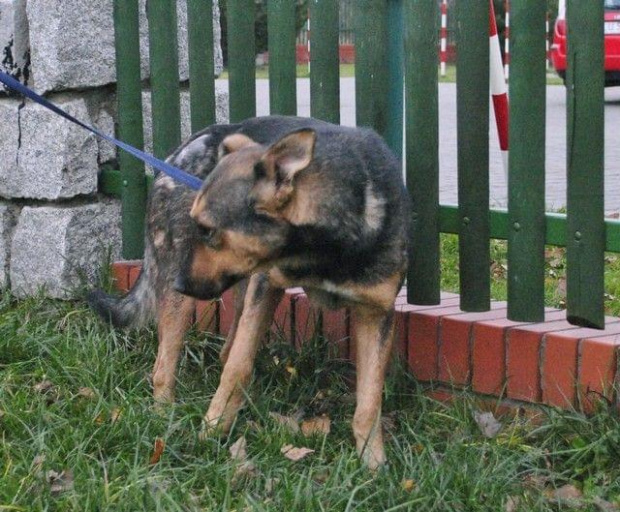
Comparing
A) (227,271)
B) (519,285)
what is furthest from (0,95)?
(519,285)

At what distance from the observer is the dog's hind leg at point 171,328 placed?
4.36 m

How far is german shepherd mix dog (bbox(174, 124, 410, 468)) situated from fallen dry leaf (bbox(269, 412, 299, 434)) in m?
0.15

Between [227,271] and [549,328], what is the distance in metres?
1.19

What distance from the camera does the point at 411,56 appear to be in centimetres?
431

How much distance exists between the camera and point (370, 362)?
155 inches

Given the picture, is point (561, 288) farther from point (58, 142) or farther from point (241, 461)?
point (58, 142)

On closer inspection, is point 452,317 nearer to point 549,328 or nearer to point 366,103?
point 549,328

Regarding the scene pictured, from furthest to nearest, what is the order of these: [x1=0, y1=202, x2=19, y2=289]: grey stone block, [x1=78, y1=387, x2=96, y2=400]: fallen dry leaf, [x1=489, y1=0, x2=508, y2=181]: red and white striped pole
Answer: [x1=0, y1=202, x2=19, y2=289]: grey stone block, [x1=489, y1=0, x2=508, y2=181]: red and white striped pole, [x1=78, y1=387, x2=96, y2=400]: fallen dry leaf

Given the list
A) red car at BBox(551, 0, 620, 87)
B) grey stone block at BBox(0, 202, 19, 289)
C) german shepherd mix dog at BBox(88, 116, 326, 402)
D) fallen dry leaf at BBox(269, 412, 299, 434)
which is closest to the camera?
fallen dry leaf at BBox(269, 412, 299, 434)

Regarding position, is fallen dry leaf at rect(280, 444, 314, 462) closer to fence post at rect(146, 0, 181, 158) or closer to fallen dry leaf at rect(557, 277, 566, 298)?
fallen dry leaf at rect(557, 277, 566, 298)

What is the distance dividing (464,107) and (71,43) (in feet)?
6.44

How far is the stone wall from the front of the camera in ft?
17.1

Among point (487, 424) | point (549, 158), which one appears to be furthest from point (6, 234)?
point (549, 158)

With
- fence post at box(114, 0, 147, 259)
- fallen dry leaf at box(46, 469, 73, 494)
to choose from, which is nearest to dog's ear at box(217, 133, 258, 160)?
fallen dry leaf at box(46, 469, 73, 494)
